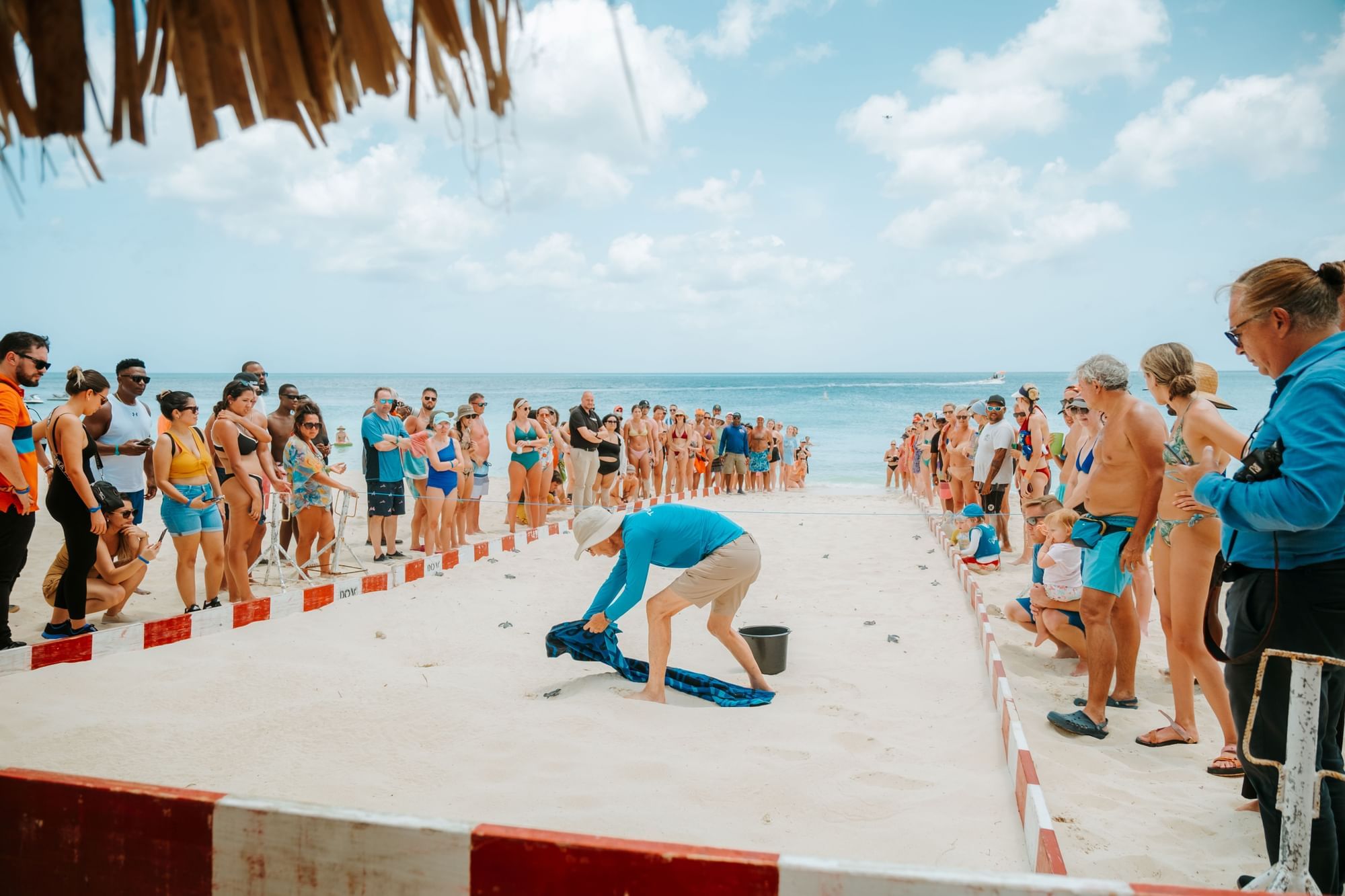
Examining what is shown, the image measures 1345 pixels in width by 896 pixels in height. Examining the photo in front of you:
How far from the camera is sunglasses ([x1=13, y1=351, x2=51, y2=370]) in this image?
4.75 m

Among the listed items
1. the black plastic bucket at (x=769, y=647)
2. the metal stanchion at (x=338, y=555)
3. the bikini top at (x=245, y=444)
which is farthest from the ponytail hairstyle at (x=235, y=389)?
the black plastic bucket at (x=769, y=647)

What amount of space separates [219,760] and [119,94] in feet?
8.73

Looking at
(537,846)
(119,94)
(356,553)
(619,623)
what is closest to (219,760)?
(537,846)

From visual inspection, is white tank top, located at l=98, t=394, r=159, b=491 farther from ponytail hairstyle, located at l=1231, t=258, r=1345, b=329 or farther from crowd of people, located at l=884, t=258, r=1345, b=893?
ponytail hairstyle, located at l=1231, t=258, r=1345, b=329

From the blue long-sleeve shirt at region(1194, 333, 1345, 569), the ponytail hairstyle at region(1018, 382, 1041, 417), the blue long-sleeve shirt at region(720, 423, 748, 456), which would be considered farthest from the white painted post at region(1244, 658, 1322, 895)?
the blue long-sleeve shirt at region(720, 423, 748, 456)

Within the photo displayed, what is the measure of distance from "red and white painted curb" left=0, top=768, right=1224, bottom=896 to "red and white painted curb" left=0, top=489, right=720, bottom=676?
2614mm

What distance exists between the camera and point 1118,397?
13.5 ft

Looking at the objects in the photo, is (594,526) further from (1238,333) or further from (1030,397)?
(1030,397)

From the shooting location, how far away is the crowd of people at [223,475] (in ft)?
16.8

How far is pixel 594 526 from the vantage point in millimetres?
4223

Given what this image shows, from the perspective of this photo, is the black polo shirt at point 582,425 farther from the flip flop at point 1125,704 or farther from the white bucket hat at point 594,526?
the flip flop at point 1125,704

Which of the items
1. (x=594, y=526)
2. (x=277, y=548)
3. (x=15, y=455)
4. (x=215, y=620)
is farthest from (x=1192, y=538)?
(x=277, y=548)

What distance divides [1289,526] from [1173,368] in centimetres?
184

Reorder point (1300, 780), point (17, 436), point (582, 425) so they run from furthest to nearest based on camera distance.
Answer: point (582, 425) → point (17, 436) → point (1300, 780)
